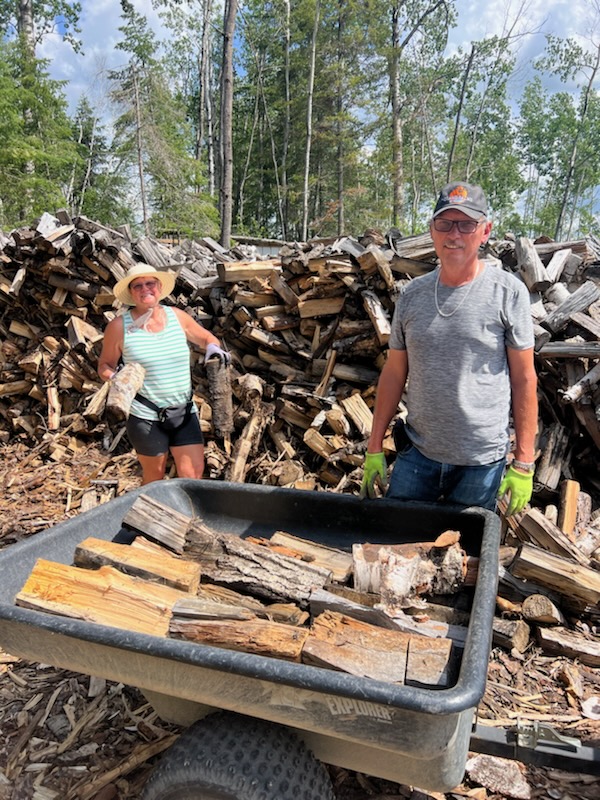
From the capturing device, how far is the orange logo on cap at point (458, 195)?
1.95 metres

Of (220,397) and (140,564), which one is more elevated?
(220,397)

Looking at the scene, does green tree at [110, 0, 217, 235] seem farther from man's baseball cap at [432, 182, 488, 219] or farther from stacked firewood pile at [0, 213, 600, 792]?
man's baseball cap at [432, 182, 488, 219]

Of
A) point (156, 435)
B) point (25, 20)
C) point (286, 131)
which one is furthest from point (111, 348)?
point (286, 131)

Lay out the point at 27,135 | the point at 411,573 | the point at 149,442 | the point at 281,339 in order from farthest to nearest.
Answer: the point at 27,135
the point at 281,339
the point at 149,442
the point at 411,573

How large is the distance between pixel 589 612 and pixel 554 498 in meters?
0.71

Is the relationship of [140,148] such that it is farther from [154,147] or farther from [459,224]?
[459,224]

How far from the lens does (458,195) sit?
6.44 ft

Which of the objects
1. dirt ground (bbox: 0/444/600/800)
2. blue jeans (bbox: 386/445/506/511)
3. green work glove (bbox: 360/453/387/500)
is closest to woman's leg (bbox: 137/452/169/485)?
dirt ground (bbox: 0/444/600/800)

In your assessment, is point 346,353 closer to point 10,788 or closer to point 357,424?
point 357,424

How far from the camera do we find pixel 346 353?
4199 millimetres

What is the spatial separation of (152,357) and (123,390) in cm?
42

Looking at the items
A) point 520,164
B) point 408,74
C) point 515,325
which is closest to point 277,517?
point 515,325

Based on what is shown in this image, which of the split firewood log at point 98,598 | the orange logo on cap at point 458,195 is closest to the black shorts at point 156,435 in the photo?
the split firewood log at point 98,598

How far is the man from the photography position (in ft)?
6.46
